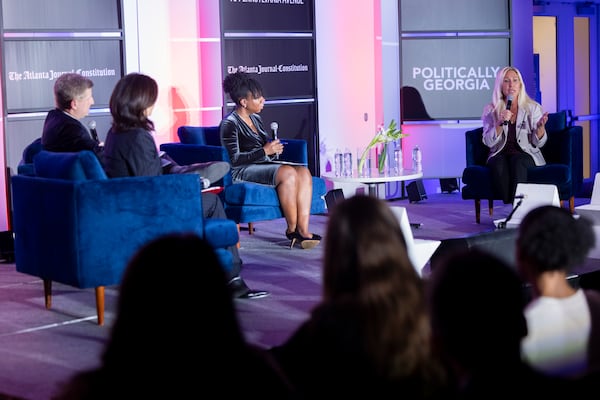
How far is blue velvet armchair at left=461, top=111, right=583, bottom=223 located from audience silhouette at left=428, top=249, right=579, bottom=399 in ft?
20.5

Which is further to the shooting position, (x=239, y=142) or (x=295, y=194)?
(x=239, y=142)

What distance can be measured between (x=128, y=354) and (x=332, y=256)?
1.71 ft

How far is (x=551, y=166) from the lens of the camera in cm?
800

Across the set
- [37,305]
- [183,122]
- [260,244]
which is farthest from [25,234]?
[183,122]

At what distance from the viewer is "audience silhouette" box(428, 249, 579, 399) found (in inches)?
71.8

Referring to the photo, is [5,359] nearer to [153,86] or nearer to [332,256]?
[153,86]

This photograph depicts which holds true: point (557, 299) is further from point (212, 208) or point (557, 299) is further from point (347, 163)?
point (347, 163)

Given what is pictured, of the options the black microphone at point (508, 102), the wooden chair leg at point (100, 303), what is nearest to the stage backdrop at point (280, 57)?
the black microphone at point (508, 102)

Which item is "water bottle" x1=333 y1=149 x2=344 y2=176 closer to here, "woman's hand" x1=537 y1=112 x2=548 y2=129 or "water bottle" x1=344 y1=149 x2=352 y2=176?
"water bottle" x1=344 y1=149 x2=352 y2=176

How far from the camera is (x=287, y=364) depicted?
219cm

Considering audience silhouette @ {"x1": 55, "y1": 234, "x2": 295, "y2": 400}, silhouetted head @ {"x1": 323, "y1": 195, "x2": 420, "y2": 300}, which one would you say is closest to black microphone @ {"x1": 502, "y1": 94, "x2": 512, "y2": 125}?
silhouetted head @ {"x1": 323, "y1": 195, "x2": 420, "y2": 300}

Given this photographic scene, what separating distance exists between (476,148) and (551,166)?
2.41ft

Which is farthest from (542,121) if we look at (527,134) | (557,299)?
(557,299)

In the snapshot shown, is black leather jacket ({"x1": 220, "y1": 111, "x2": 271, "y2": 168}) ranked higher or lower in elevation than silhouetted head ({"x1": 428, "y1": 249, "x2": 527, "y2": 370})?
higher
